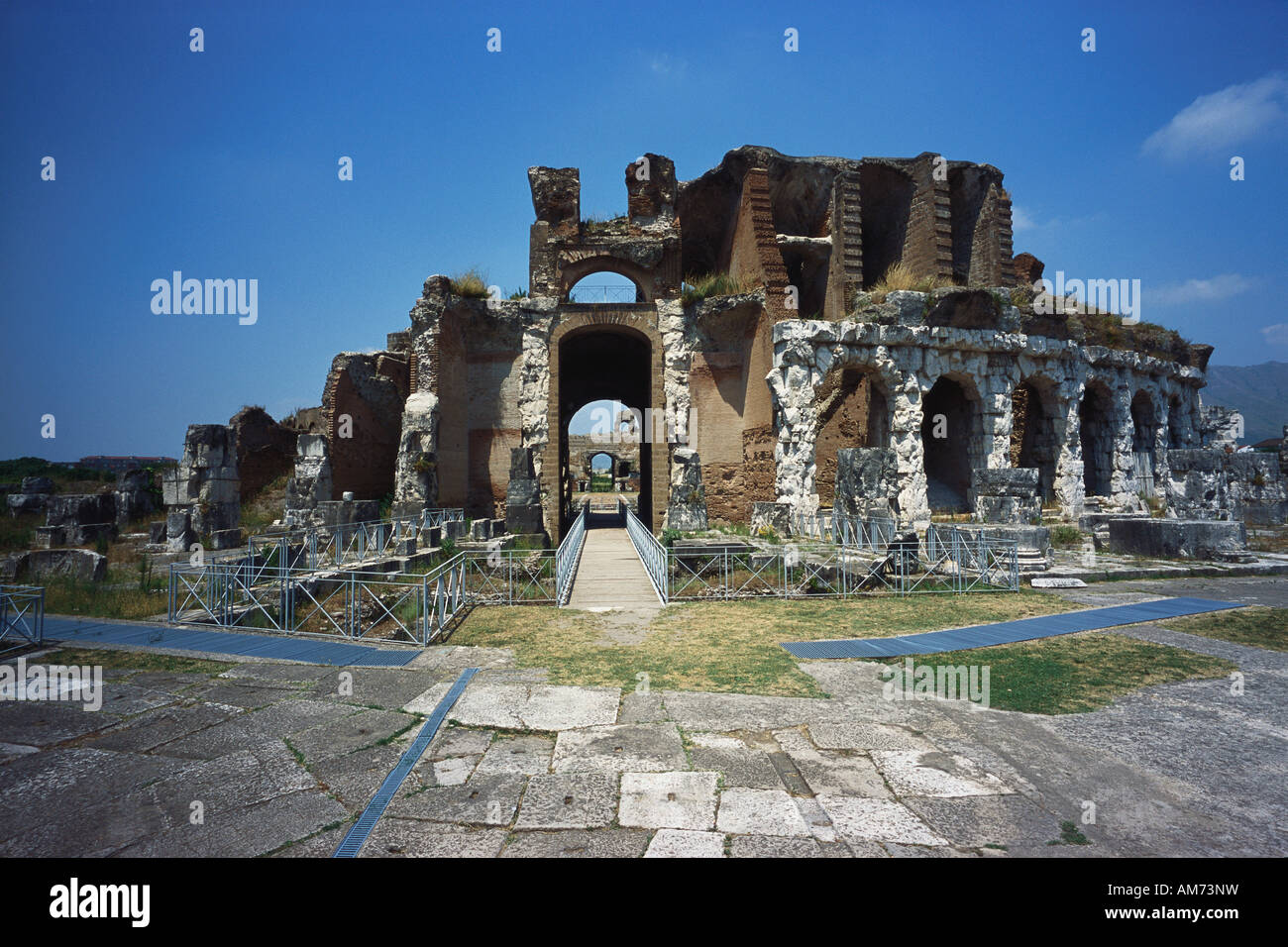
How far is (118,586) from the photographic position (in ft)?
31.4

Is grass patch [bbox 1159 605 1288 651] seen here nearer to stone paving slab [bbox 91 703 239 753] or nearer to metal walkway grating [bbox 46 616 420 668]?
metal walkway grating [bbox 46 616 420 668]

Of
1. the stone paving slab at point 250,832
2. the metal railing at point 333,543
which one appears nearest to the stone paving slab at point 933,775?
the stone paving slab at point 250,832

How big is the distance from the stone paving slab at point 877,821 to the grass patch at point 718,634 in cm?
186

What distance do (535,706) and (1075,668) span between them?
17.0 ft

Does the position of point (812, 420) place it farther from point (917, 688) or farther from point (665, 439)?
point (917, 688)

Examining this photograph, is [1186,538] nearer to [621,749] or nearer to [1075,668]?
[1075,668]

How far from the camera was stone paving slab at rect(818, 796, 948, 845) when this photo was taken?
3.02 meters

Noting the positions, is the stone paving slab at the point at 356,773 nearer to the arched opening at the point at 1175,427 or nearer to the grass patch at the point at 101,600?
the grass patch at the point at 101,600

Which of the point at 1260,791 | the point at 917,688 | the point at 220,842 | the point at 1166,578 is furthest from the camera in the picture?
the point at 1166,578

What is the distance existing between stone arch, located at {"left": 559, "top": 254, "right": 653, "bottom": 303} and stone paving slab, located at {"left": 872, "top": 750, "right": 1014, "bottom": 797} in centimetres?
1718

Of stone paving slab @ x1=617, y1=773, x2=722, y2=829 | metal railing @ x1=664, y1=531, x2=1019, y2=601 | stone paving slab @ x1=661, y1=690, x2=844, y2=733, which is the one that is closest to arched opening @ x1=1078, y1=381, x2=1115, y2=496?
metal railing @ x1=664, y1=531, x2=1019, y2=601

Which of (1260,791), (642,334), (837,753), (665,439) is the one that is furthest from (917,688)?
(642,334)

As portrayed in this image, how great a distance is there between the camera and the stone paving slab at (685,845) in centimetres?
285

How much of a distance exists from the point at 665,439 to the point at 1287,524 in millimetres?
19629
